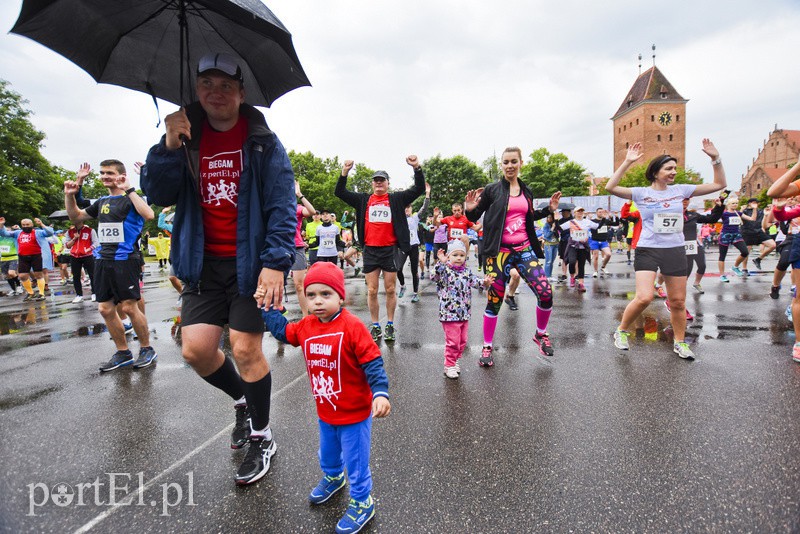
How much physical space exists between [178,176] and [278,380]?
2.27 meters

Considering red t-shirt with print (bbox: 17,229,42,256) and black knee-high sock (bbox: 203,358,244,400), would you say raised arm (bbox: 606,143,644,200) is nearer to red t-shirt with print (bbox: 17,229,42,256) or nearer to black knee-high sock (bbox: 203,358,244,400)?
black knee-high sock (bbox: 203,358,244,400)

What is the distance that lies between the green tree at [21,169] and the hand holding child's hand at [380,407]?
4031 centimetres

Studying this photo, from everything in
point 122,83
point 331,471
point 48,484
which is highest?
point 122,83

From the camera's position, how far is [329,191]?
51031 millimetres

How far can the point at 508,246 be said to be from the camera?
443cm

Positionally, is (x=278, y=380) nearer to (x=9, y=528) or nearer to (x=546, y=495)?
(x=9, y=528)

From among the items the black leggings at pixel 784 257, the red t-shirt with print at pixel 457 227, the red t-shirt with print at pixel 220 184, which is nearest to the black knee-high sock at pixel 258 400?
the red t-shirt with print at pixel 220 184

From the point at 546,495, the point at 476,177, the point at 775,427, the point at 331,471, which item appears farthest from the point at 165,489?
the point at 476,177

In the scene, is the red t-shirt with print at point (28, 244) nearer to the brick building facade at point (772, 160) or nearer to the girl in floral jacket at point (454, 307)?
the girl in floral jacket at point (454, 307)

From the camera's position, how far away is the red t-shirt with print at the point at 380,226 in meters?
5.23

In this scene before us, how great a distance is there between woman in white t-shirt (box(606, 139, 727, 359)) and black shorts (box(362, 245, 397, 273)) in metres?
2.54

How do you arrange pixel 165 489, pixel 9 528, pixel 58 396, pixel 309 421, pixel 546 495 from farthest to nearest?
pixel 58 396
pixel 309 421
pixel 165 489
pixel 546 495
pixel 9 528

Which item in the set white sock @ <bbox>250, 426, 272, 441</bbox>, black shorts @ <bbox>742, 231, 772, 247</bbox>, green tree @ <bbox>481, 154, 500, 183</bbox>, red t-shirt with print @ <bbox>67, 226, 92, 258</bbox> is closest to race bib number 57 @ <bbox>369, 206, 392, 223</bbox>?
white sock @ <bbox>250, 426, 272, 441</bbox>

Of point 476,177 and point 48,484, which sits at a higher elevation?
point 476,177
